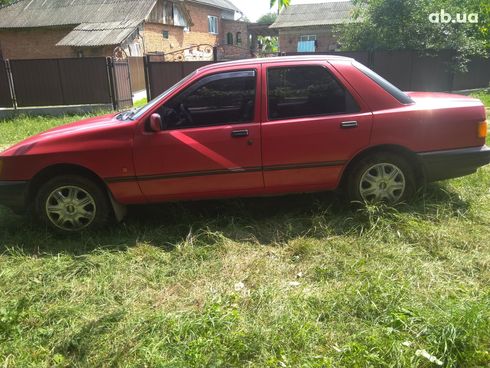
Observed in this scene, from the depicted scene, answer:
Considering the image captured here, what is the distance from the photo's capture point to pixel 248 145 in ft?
13.3

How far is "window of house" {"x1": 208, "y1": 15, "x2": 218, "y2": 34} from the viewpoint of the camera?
125ft

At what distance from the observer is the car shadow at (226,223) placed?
13.4 feet

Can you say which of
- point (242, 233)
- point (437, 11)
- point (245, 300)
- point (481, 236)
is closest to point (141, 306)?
point (245, 300)

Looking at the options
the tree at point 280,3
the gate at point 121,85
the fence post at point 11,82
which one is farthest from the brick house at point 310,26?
the tree at point 280,3

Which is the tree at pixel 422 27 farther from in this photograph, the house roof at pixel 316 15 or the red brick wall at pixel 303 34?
the house roof at pixel 316 15

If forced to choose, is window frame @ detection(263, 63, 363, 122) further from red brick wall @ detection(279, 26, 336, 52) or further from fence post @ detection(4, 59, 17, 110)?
red brick wall @ detection(279, 26, 336, 52)

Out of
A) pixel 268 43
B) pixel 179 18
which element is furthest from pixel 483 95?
pixel 268 43

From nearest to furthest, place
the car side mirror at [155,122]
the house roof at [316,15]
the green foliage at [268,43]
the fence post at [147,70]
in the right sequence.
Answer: the car side mirror at [155,122]
the fence post at [147,70]
the house roof at [316,15]
the green foliage at [268,43]

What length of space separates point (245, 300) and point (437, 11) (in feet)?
50.3

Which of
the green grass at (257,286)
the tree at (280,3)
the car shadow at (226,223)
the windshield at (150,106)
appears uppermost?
the tree at (280,3)

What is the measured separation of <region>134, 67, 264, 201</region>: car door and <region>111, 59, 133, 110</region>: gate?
11.0 metres

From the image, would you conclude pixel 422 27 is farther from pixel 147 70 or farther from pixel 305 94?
pixel 305 94

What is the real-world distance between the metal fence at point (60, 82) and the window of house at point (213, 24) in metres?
25.8

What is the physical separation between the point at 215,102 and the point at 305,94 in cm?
89
